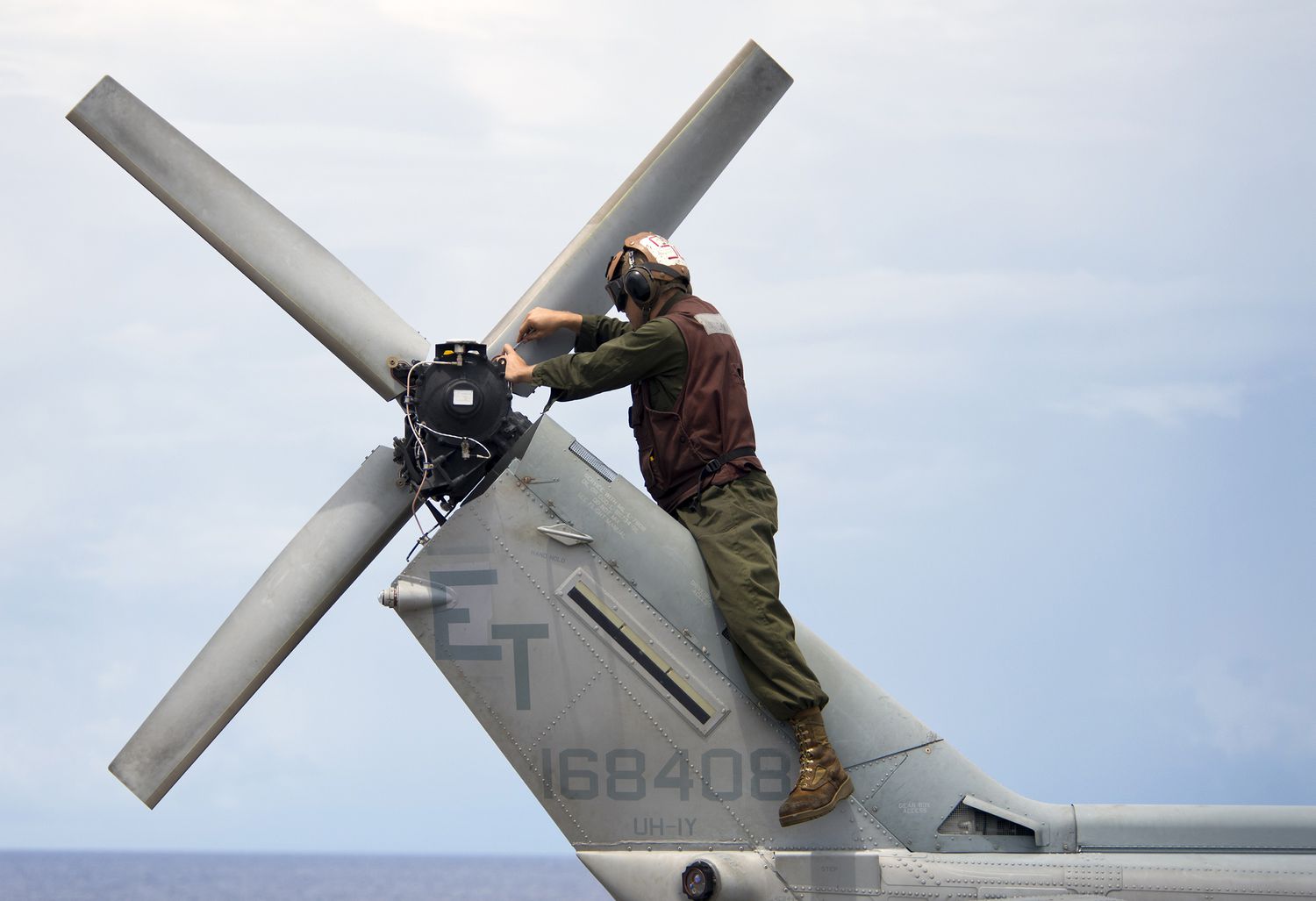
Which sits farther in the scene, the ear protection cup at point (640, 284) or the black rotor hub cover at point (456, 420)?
the ear protection cup at point (640, 284)

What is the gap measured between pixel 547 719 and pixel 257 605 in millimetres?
1696

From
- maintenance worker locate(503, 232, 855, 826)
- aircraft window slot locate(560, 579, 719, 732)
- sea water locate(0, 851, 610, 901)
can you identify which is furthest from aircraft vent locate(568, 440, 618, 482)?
sea water locate(0, 851, 610, 901)

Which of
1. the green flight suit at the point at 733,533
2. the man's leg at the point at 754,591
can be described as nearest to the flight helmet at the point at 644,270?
the green flight suit at the point at 733,533

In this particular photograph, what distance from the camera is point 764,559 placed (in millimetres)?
6512

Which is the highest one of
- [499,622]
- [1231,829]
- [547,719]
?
[499,622]

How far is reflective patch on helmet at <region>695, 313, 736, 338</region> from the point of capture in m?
6.77

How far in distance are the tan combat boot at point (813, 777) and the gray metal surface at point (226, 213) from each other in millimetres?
3051

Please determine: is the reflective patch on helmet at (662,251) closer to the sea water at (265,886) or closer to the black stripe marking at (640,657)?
the black stripe marking at (640,657)

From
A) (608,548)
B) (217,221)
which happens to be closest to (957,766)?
(608,548)

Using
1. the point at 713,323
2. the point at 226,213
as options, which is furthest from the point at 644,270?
the point at 226,213

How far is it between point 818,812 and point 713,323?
2469 millimetres

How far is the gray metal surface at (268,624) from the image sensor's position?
22.5 ft

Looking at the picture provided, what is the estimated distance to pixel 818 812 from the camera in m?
6.30

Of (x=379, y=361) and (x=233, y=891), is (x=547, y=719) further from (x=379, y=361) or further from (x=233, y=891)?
(x=233, y=891)
